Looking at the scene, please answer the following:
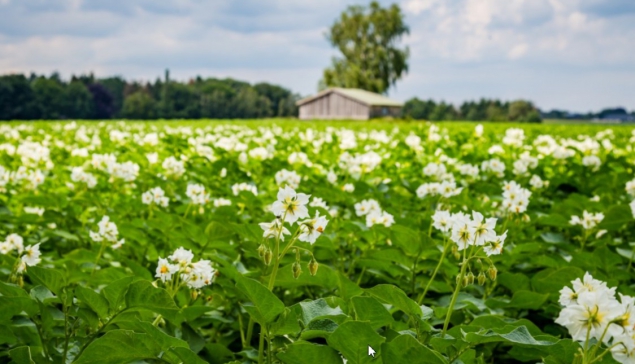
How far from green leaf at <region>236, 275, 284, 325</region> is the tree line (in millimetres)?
42686

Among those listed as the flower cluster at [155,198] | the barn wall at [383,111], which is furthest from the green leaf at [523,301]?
the barn wall at [383,111]

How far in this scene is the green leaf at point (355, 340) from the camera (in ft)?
3.87

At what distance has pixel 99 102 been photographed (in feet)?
199

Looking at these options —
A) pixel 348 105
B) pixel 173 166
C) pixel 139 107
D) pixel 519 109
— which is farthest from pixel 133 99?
pixel 173 166

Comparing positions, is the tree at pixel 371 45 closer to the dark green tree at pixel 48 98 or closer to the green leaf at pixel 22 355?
the dark green tree at pixel 48 98

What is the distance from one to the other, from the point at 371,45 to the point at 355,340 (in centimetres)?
6501

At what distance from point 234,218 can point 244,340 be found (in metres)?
1.03

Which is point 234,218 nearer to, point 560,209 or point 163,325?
point 163,325

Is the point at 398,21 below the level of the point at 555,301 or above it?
above

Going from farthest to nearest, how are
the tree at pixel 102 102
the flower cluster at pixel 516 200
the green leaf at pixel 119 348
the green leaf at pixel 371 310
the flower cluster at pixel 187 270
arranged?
the tree at pixel 102 102 → the flower cluster at pixel 516 200 → the flower cluster at pixel 187 270 → the green leaf at pixel 371 310 → the green leaf at pixel 119 348

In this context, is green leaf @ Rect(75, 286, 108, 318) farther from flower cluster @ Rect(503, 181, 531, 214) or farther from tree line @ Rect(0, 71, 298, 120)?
tree line @ Rect(0, 71, 298, 120)

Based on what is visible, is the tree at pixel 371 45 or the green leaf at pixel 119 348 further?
the tree at pixel 371 45

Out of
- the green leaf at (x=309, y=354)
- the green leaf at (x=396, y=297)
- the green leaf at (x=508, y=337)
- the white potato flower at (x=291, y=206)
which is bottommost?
the green leaf at (x=309, y=354)

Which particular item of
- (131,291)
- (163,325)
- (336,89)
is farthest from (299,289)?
(336,89)
